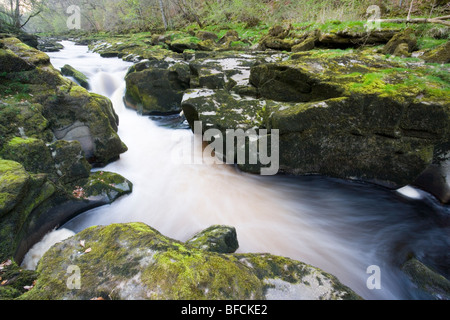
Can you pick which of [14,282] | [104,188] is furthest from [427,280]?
[104,188]

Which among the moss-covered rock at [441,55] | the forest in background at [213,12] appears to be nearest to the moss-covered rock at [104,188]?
the moss-covered rock at [441,55]

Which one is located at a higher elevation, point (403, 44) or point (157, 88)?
point (403, 44)

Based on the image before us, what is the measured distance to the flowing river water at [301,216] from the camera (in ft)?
12.7

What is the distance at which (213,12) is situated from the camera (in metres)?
25.8

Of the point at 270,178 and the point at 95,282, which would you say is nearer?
the point at 95,282

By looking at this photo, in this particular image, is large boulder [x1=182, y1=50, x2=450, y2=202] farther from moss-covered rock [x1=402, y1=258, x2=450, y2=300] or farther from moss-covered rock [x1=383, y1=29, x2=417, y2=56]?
moss-covered rock [x1=383, y1=29, x2=417, y2=56]

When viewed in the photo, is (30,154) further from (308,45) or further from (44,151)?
(308,45)

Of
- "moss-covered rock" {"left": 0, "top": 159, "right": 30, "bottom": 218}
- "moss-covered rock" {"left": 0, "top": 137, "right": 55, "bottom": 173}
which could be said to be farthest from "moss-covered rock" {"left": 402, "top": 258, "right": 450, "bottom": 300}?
"moss-covered rock" {"left": 0, "top": 137, "right": 55, "bottom": 173}

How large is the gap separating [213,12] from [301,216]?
2838 cm

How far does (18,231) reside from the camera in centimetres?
287

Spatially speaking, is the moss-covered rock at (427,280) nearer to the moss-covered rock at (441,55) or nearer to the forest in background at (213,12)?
the moss-covered rock at (441,55)
